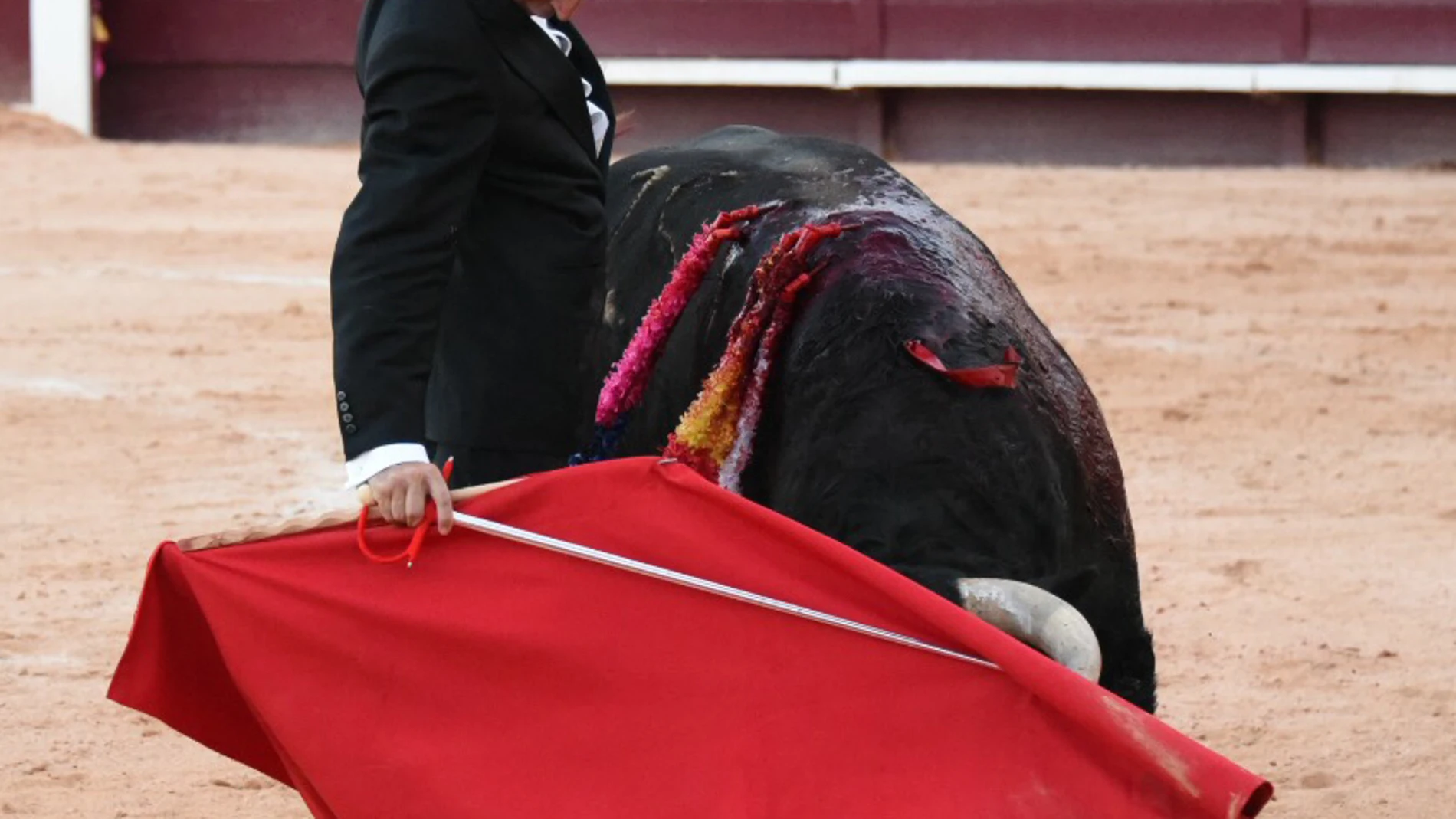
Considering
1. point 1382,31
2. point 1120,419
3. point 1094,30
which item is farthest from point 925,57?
point 1120,419

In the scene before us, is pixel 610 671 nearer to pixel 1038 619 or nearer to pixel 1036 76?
pixel 1038 619

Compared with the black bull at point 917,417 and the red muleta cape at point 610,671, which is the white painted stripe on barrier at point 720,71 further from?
the red muleta cape at point 610,671

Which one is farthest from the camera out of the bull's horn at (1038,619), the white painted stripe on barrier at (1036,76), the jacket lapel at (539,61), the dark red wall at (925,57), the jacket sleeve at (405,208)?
the dark red wall at (925,57)

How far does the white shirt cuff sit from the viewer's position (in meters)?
1.82

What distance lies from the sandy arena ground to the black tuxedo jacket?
84 centimetres

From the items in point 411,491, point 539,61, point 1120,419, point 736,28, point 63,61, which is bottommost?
point 1120,419

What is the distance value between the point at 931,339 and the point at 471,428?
40 centimetres

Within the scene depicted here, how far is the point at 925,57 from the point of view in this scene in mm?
9406

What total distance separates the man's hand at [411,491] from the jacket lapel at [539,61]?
37cm

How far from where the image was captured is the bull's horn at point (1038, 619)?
174cm

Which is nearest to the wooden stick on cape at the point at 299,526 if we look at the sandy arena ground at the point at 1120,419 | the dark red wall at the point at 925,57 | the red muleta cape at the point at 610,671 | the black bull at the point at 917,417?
the red muleta cape at the point at 610,671

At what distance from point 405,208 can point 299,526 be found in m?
0.26

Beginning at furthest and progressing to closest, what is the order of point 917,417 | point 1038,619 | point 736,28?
1. point 736,28
2. point 917,417
3. point 1038,619

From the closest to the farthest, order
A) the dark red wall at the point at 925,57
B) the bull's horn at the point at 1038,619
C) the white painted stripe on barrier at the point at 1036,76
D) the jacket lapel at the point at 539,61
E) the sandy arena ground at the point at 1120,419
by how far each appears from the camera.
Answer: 1. the bull's horn at the point at 1038,619
2. the jacket lapel at the point at 539,61
3. the sandy arena ground at the point at 1120,419
4. the white painted stripe on barrier at the point at 1036,76
5. the dark red wall at the point at 925,57
